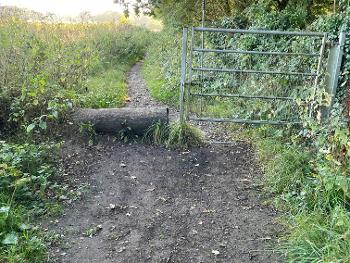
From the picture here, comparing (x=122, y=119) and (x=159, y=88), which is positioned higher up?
(x=122, y=119)

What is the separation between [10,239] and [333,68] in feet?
16.6

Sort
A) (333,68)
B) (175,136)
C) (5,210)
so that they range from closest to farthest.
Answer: (5,210) → (333,68) → (175,136)

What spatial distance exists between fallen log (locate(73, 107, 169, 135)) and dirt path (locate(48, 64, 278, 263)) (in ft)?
0.85

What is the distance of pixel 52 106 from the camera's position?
5.74 metres

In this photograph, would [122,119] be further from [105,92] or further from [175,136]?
[105,92]

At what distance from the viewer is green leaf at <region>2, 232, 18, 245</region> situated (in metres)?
3.37

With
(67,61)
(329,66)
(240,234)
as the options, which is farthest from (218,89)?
(240,234)

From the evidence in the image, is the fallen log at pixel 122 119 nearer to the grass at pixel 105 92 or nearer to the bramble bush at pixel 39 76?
the bramble bush at pixel 39 76

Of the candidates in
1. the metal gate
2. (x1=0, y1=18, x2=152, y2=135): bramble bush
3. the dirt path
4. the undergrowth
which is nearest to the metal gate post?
the metal gate

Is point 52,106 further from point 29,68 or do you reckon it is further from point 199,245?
point 199,245

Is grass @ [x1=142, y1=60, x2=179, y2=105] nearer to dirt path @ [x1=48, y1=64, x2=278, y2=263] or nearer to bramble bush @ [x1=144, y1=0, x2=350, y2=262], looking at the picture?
bramble bush @ [x1=144, y1=0, x2=350, y2=262]

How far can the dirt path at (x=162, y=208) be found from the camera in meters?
3.63

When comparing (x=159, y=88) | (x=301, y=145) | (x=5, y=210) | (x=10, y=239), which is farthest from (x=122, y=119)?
(x=159, y=88)

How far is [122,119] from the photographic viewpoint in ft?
20.8
